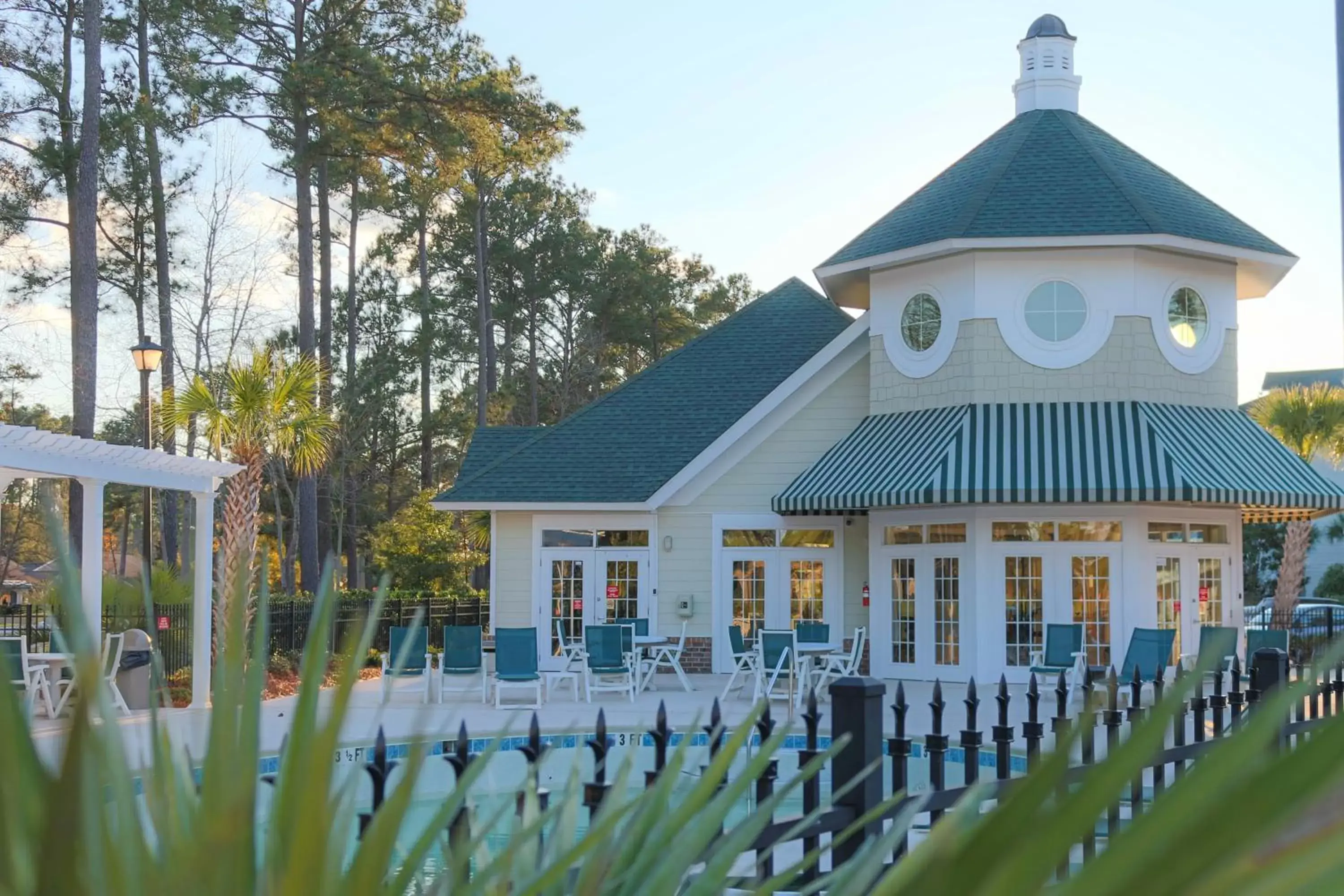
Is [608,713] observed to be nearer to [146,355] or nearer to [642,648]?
[642,648]

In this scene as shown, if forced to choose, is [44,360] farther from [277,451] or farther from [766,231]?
[766,231]

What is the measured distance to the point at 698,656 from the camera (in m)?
20.6

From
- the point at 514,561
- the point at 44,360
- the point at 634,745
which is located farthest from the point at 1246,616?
the point at 634,745

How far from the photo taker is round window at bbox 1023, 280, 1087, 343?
18.6 m

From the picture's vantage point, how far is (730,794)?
134cm

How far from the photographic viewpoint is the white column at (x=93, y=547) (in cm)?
1346

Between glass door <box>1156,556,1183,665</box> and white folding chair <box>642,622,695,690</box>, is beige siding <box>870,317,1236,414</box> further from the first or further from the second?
white folding chair <box>642,622,695,690</box>

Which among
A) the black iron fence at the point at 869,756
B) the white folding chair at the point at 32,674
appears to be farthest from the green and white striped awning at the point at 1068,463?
the black iron fence at the point at 869,756

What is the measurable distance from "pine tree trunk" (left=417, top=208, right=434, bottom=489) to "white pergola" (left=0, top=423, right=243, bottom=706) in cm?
2052

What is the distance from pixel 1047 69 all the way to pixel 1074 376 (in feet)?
19.6

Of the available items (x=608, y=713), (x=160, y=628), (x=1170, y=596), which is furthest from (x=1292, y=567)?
(x=160, y=628)

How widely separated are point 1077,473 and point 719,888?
659 inches

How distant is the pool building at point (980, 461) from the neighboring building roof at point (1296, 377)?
110 feet

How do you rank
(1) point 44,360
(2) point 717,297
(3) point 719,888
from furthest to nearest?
(2) point 717,297 < (1) point 44,360 < (3) point 719,888
